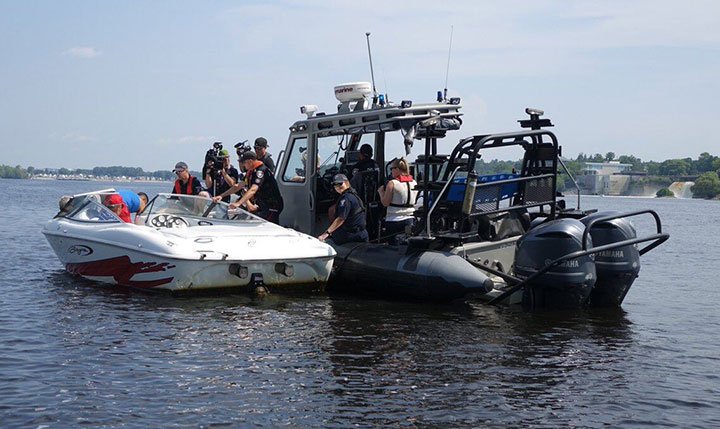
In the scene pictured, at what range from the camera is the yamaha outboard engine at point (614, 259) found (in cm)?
1227

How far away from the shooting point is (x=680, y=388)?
8664 millimetres

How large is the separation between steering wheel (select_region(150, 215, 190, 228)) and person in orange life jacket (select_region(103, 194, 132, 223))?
0.57 metres

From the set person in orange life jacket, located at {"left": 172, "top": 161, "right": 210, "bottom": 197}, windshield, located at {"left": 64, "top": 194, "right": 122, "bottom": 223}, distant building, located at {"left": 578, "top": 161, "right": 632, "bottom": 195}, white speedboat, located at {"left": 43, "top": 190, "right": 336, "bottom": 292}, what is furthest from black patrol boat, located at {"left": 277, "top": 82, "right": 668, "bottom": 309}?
distant building, located at {"left": 578, "top": 161, "right": 632, "bottom": 195}

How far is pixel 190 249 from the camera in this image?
12305 millimetres

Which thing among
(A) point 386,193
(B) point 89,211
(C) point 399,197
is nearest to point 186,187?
(B) point 89,211

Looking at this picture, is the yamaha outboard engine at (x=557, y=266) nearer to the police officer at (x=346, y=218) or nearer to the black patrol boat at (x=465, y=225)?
the black patrol boat at (x=465, y=225)

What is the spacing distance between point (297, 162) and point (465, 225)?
3.69m

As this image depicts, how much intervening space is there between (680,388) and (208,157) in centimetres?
1058

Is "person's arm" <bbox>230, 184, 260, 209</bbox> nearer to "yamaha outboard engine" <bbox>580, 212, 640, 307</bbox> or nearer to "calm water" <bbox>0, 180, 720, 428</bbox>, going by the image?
"calm water" <bbox>0, 180, 720, 428</bbox>

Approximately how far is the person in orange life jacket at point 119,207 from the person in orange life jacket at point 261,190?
1.58 meters

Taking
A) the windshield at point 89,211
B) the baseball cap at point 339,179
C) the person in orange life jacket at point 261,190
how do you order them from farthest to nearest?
the person in orange life jacket at point 261,190
the windshield at point 89,211
the baseball cap at point 339,179

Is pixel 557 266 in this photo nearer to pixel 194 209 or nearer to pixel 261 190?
pixel 261 190

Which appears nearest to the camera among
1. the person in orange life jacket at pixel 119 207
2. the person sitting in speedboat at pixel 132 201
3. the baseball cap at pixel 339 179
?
the baseball cap at pixel 339 179

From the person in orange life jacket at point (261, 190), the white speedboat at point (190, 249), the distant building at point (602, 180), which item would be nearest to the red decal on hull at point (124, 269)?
the white speedboat at point (190, 249)
